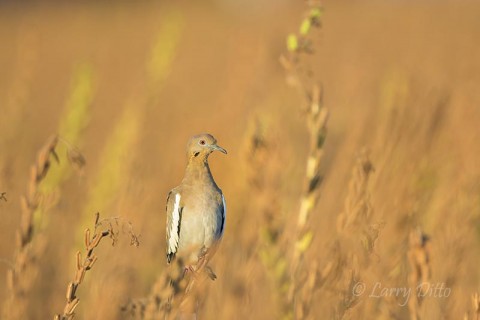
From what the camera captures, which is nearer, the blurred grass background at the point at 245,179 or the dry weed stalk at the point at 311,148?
the dry weed stalk at the point at 311,148

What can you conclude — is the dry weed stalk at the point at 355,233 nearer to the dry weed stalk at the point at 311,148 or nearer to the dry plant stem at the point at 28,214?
the dry weed stalk at the point at 311,148

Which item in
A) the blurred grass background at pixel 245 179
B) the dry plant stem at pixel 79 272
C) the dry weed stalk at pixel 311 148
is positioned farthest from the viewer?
the blurred grass background at pixel 245 179

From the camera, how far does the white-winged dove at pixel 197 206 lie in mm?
2736

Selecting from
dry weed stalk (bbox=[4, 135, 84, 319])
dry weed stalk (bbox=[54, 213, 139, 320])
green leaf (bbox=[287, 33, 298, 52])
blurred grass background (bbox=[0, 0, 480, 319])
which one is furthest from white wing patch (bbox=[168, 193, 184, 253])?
dry weed stalk (bbox=[54, 213, 139, 320])

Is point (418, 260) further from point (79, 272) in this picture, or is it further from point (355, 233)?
point (79, 272)

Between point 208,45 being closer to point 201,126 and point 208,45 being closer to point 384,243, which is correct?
point 201,126

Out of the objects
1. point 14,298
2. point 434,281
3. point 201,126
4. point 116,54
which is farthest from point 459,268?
point 116,54

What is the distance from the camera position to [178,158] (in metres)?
4.32

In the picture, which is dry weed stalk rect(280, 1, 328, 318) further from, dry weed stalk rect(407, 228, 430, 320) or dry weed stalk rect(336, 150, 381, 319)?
dry weed stalk rect(407, 228, 430, 320)

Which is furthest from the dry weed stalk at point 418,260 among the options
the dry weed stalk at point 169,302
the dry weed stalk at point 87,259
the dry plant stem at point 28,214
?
the dry plant stem at point 28,214

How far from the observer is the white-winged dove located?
8.98 ft

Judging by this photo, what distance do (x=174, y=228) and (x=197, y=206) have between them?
0.61 ft

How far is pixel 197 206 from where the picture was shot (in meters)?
2.79

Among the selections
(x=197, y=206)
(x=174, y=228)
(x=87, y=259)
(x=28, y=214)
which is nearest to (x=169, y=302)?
(x=87, y=259)
